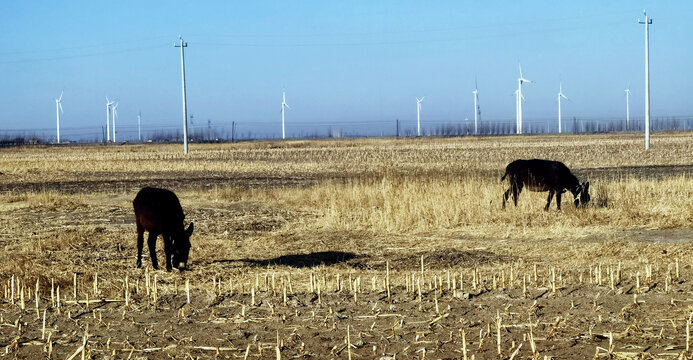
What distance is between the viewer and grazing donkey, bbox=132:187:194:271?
12781mm

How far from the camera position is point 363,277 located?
1191cm

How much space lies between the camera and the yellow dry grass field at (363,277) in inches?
316

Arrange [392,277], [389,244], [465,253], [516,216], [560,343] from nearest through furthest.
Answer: [560,343] < [392,277] < [465,253] < [389,244] < [516,216]

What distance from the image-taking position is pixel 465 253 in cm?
1426

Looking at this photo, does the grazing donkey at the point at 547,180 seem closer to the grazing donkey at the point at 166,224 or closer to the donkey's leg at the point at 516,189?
the donkey's leg at the point at 516,189

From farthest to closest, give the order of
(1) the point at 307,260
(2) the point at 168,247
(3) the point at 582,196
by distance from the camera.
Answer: (3) the point at 582,196 → (1) the point at 307,260 → (2) the point at 168,247

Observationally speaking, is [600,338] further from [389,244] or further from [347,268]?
[389,244]

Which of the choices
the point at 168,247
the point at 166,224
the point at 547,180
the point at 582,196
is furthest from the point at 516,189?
the point at 168,247

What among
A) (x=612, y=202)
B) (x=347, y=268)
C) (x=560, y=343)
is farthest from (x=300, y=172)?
(x=560, y=343)

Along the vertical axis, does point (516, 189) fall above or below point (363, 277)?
above

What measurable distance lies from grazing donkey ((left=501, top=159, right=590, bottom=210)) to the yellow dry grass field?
0.36m

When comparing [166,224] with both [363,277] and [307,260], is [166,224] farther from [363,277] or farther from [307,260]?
[363,277]

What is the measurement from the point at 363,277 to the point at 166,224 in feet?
10.2

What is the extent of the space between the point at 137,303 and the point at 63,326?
3.53 ft
